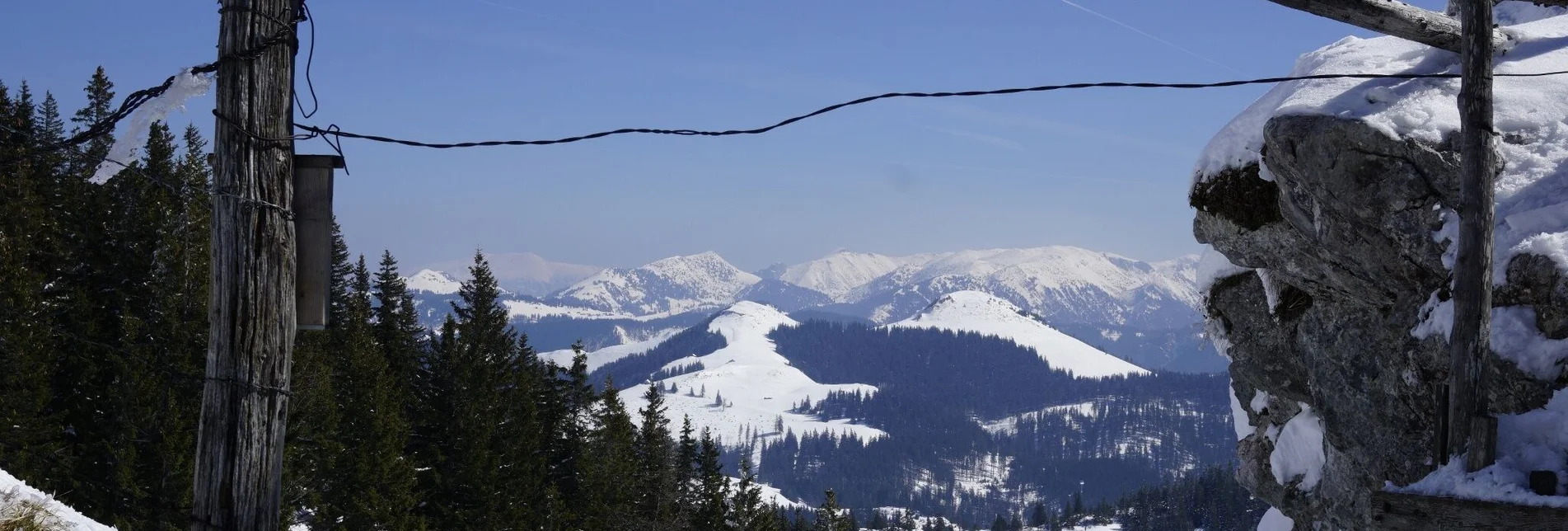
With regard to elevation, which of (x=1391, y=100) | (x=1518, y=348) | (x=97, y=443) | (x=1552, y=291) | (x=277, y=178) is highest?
(x=1391, y=100)

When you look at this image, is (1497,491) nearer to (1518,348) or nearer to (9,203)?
(1518,348)

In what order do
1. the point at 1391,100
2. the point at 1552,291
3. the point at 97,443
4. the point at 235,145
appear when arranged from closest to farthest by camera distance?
the point at 235,145
the point at 1552,291
the point at 1391,100
the point at 97,443

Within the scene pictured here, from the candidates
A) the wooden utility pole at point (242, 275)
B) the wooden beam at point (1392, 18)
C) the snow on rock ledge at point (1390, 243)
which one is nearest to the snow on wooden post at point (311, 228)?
the wooden utility pole at point (242, 275)

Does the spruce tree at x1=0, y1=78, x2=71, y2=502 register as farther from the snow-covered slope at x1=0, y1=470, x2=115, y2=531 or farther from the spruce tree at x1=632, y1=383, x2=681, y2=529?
the spruce tree at x1=632, y1=383, x2=681, y2=529

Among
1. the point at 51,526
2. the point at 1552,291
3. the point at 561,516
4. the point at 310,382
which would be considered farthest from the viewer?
the point at 561,516

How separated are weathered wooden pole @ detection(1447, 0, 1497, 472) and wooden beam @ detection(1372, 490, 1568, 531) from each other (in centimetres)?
62

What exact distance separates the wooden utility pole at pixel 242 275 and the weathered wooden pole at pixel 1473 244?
936 cm

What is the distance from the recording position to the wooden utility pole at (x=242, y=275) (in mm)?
6727

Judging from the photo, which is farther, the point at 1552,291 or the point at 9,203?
the point at 9,203

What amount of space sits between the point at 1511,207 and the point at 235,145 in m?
11.0

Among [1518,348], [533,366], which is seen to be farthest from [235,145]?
[533,366]

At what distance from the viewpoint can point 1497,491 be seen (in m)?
7.32

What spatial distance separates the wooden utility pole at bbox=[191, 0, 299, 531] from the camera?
6727 mm

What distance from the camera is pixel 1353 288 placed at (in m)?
11.1
